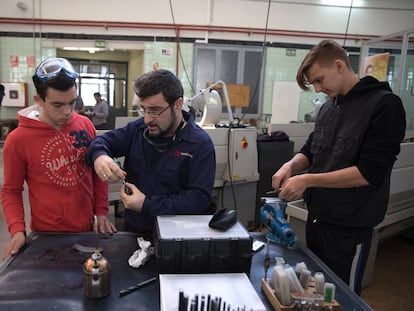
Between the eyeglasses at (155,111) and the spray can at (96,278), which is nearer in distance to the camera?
the spray can at (96,278)

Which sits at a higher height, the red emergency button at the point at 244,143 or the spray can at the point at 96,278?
the red emergency button at the point at 244,143

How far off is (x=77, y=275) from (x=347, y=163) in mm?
896

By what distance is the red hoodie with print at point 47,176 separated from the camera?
1.13 meters

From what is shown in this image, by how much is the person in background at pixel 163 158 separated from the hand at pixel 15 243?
0.30 m

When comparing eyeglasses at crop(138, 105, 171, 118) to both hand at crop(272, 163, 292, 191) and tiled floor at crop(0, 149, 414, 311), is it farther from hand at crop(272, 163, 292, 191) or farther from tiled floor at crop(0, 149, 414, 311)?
tiled floor at crop(0, 149, 414, 311)

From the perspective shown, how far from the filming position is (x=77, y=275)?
0.90 m

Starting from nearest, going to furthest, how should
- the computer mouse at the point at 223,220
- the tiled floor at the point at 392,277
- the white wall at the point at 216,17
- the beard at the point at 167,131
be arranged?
the computer mouse at the point at 223,220 → the beard at the point at 167,131 → the tiled floor at the point at 392,277 → the white wall at the point at 216,17

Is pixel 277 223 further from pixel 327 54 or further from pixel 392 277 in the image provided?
pixel 392 277

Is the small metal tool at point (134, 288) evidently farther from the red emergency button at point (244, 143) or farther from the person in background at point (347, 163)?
the red emergency button at point (244, 143)

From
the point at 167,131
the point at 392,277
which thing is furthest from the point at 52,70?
the point at 392,277

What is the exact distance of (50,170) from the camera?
1.17m

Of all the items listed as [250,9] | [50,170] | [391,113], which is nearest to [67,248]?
[50,170]

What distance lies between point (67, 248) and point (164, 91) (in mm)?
582

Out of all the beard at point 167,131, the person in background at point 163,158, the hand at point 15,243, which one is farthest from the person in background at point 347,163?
the hand at point 15,243
